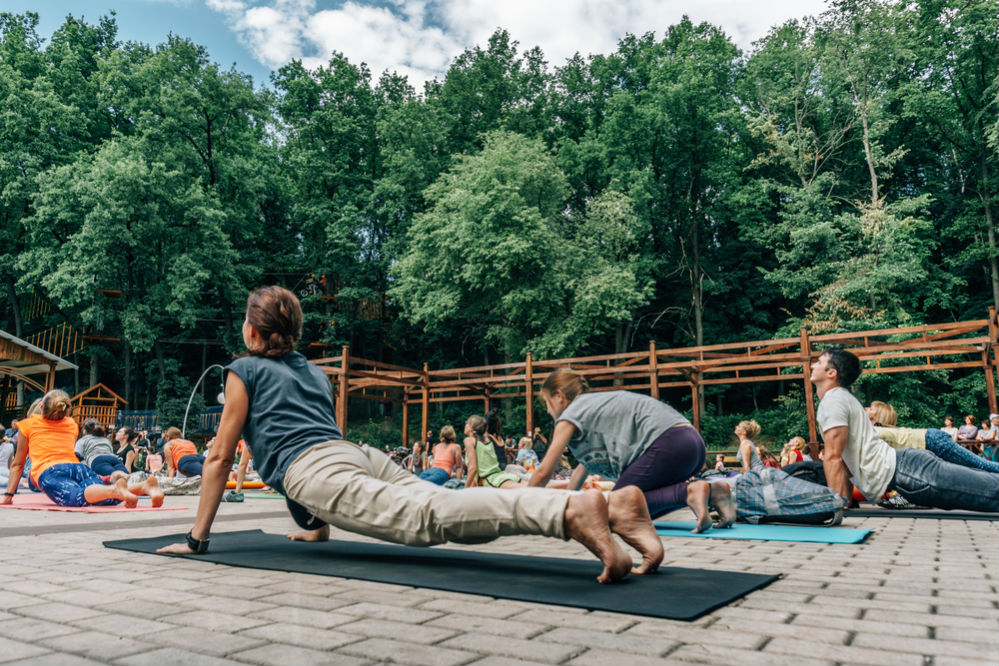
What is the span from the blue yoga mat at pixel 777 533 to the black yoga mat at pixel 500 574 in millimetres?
1780

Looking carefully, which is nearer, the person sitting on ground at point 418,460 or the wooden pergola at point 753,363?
the wooden pergola at point 753,363

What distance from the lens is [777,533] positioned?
4.97 m

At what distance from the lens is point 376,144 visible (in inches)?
1336

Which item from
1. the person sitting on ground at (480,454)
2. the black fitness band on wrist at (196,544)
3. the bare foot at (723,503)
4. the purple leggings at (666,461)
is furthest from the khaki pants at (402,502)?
the person sitting on ground at (480,454)

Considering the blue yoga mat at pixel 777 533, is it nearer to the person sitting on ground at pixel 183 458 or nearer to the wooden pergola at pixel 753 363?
the person sitting on ground at pixel 183 458

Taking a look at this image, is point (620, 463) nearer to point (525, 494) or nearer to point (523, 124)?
point (525, 494)

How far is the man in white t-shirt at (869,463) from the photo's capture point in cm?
522

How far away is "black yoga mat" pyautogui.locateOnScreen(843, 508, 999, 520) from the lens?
228 inches

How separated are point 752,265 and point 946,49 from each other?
1067 centimetres

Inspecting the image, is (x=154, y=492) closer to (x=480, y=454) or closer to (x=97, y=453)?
(x=97, y=453)

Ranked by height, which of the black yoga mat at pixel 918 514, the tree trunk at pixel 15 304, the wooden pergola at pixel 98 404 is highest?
the tree trunk at pixel 15 304

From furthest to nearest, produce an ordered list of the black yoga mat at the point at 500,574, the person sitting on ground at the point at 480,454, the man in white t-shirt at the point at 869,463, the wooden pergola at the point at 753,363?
the wooden pergola at the point at 753,363 < the person sitting on ground at the point at 480,454 < the man in white t-shirt at the point at 869,463 < the black yoga mat at the point at 500,574

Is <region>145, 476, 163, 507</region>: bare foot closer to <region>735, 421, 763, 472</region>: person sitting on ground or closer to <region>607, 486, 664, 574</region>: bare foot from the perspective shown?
<region>607, 486, 664, 574</region>: bare foot

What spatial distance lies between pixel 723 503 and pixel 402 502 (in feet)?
11.3
